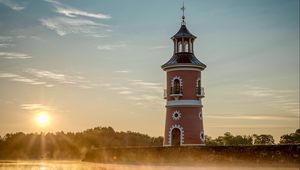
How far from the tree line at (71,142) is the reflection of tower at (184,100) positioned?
19259mm

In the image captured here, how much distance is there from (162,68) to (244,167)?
13.1m

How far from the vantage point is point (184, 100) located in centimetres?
3512

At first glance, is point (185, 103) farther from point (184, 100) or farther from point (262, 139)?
point (262, 139)

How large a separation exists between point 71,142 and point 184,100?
31835 millimetres

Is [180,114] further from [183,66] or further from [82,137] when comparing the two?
[82,137]

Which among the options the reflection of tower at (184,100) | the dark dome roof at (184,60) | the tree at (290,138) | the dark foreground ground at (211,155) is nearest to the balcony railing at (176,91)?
the reflection of tower at (184,100)

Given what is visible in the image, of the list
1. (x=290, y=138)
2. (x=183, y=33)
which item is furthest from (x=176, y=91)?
(x=290, y=138)

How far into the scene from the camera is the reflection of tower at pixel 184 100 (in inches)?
1367

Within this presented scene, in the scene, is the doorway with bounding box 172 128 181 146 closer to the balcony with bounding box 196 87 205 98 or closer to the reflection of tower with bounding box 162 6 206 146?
the reflection of tower with bounding box 162 6 206 146

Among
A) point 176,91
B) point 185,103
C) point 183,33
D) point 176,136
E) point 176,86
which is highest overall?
point 183,33

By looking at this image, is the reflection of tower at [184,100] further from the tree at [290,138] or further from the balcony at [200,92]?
the tree at [290,138]

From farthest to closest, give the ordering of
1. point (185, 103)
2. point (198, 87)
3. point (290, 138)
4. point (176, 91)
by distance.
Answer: point (290, 138), point (198, 87), point (176, 91), point (185, 103)

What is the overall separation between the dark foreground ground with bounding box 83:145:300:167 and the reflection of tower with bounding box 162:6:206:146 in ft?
13.7

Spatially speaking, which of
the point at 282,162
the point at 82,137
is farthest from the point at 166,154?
the point at 82,137
